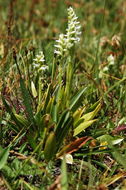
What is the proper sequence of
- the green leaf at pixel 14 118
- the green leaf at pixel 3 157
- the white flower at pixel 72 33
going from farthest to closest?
the green leaf at pixel 14 118, the white flower at pixel 72 33, the green leaf at pixel 3 157

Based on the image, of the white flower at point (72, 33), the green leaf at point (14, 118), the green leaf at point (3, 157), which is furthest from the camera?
the green leaf at point (14, 118)

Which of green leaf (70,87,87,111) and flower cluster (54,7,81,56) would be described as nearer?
flower cluster (54,7,81,56)

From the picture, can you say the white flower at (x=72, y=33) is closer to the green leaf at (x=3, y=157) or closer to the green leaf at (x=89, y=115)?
the green leaf at (x=89, y=115)

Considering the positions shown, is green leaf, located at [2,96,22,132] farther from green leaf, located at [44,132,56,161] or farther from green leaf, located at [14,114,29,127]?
green leaf, located at [44,132,56,161]

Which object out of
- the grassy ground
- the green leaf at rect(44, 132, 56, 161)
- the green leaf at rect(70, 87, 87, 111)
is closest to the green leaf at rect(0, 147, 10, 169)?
the grassy ground

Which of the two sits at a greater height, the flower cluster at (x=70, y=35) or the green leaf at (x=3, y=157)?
the flower cluster at (x=70, y=35)

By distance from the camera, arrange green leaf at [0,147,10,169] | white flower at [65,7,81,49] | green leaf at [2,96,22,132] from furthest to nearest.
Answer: green leaf at [2,96,22,132], white flower at [65,7,81,49], green leaf at [0,147,10,169]

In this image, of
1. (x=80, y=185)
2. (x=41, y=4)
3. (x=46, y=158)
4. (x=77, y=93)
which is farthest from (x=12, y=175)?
(x=41, y=4)

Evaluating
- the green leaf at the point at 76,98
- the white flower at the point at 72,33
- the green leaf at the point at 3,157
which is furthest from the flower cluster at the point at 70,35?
the green leaf at the point at 3,157

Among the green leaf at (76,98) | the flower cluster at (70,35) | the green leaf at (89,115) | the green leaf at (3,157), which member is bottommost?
the green leaf at (3,157)

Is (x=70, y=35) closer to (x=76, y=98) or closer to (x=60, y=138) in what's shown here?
(x=76, y=98)

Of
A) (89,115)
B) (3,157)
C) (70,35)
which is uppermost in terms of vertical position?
(70,35)

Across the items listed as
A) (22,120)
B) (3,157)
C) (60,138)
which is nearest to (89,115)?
(60,138)
